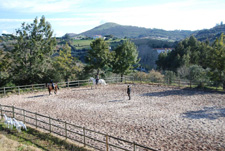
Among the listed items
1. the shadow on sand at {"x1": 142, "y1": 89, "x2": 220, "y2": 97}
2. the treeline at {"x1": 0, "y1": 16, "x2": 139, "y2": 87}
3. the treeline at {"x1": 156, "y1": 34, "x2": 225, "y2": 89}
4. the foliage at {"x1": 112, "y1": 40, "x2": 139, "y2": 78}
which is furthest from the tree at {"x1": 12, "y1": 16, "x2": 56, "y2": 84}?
the treeline at {"x1": 156, "y1": 34, "x2": 225, "y2": 89}

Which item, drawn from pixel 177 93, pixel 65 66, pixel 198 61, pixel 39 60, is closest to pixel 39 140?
pixel 177 93

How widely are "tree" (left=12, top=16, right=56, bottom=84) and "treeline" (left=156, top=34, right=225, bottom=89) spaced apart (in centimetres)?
2108

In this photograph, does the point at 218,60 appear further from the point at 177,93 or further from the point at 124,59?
the point at 124,59

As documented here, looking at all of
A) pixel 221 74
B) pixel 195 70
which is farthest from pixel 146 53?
pixel 221 74

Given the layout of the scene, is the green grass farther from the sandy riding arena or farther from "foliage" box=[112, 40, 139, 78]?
"foliage" box=[112, 40, 139, 78]

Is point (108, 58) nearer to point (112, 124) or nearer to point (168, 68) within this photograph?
point (112, 124)

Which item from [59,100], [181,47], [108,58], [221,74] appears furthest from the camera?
[181,47]

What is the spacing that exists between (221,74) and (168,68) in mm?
32372

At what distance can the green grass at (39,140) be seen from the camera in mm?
10023

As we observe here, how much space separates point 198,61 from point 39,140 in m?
45.3

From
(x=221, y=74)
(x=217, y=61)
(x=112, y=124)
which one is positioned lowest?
(x=112, y=124)

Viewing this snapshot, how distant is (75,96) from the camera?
21.6 m

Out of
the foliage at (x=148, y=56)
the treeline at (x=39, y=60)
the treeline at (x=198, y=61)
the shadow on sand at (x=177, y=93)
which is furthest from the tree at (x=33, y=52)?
the foliage at (x=148, y=56)

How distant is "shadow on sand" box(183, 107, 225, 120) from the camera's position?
13.7m
